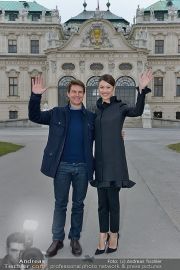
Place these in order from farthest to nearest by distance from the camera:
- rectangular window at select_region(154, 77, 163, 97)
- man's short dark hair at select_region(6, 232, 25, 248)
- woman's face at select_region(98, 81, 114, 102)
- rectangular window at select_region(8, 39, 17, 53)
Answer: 1. rectangular window at select_region(8, 39, 17, 53)
2. rectangular window at select_region(154, 77, 163, 97)
3. woman's face at select_region(98, 81, 114, 102)
4. man's short dark hair at select_region(6, 232, 25, 248)

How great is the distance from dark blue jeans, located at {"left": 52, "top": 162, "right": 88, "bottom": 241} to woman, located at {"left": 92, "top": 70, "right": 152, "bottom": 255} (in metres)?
0.20

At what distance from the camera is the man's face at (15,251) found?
167 inches

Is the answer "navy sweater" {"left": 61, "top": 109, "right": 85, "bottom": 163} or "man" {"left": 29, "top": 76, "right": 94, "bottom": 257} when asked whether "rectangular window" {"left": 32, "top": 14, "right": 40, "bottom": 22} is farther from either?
"navy sweater" {"left": 61, "top": 109, "right": 85, "bottom": 163}

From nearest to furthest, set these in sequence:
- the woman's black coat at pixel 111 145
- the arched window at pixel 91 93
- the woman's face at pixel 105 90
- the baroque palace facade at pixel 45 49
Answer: the woman's black coat at pixel 111 145
the woman's face at pixel 105 90
the arched window at pixel 91 93
the baroque palace facade at pixel 45 49

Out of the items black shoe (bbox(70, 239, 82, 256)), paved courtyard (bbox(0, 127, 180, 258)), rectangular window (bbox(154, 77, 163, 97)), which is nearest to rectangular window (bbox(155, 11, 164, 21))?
rectangular window (bbox(154, 77, 163, 97))

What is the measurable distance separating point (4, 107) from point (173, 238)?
182 feet

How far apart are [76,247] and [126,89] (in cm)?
4982

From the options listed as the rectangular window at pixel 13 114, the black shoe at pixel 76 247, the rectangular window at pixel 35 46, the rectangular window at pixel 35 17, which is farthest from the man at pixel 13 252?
the rectangular window at pixel 35 17

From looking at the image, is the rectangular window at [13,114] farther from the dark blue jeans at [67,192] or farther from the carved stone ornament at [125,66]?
the dark blue jeans at [67,192]

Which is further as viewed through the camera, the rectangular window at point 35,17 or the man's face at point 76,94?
the rectangular window at point 35,17

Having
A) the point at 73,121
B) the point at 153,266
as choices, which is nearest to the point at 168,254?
the point at 153,266

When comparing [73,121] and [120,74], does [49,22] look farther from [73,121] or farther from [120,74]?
[73,121]

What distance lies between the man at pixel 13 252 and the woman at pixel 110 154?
4.01ft

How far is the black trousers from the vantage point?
5.29m
